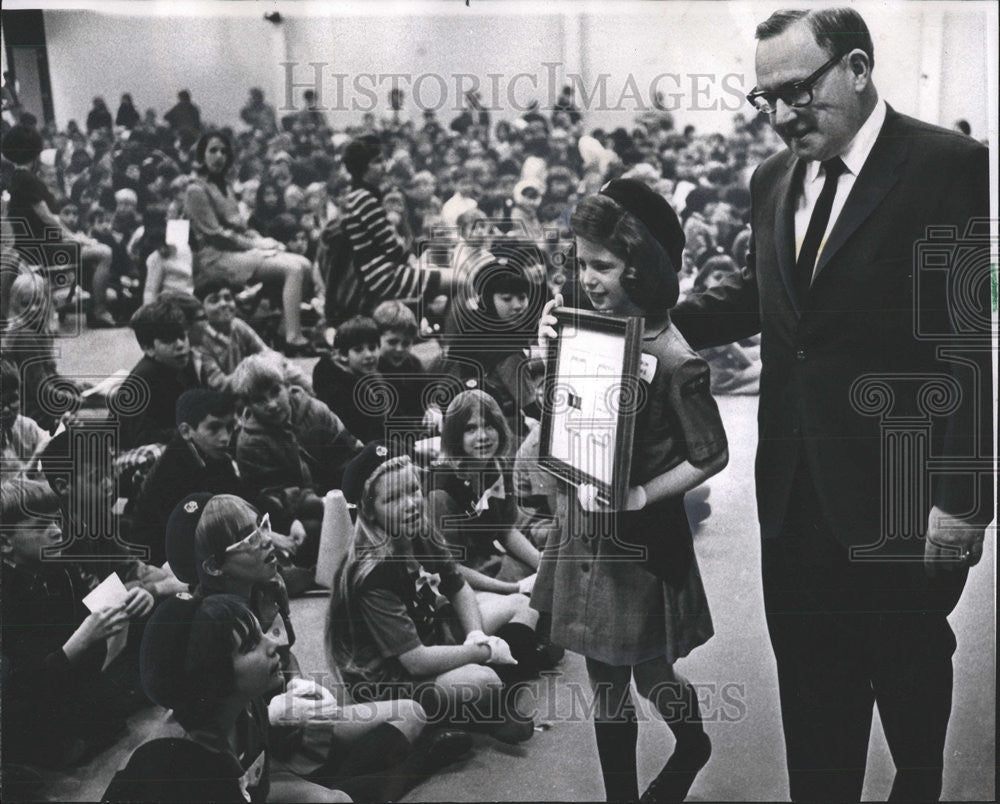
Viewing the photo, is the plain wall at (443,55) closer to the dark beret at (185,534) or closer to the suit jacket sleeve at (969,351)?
the suit jacket sleeve at (969,351)

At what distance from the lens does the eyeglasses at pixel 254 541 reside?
3752 millimetres

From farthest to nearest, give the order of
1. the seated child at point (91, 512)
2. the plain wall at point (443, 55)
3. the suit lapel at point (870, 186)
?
the seated child at point (91, 512), the plain wall at point (443, 55), the suit lapel at point (870, 186)

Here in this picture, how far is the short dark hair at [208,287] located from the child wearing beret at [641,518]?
0.98 metres

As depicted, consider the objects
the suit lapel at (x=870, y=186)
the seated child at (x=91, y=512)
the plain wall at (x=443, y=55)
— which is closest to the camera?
the suit lapel at (x=870, y=186)

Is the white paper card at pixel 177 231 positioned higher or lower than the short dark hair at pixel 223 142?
lower

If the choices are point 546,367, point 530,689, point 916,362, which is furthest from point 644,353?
point 530,689

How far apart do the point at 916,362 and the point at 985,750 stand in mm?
1294

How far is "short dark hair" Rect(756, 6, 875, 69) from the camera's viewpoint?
362 cm

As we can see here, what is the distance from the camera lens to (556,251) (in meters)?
3.73

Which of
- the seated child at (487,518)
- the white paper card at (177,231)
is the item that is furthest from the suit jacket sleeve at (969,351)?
the white paper card at (177,231)

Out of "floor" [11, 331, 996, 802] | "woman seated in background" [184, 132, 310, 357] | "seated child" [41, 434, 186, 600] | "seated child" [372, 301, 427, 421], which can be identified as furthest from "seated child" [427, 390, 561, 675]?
"seated child" [41, 434, 186, 600]

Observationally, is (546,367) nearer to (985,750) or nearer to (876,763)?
(876,763)

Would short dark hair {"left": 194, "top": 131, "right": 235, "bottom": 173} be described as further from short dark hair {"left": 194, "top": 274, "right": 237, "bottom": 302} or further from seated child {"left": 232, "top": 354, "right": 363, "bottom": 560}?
seated child {"left": 232, "top": 354, "right": 363, "bottom": 560}

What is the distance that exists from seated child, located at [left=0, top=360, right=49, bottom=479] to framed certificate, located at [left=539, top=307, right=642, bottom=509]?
62.2 inches
